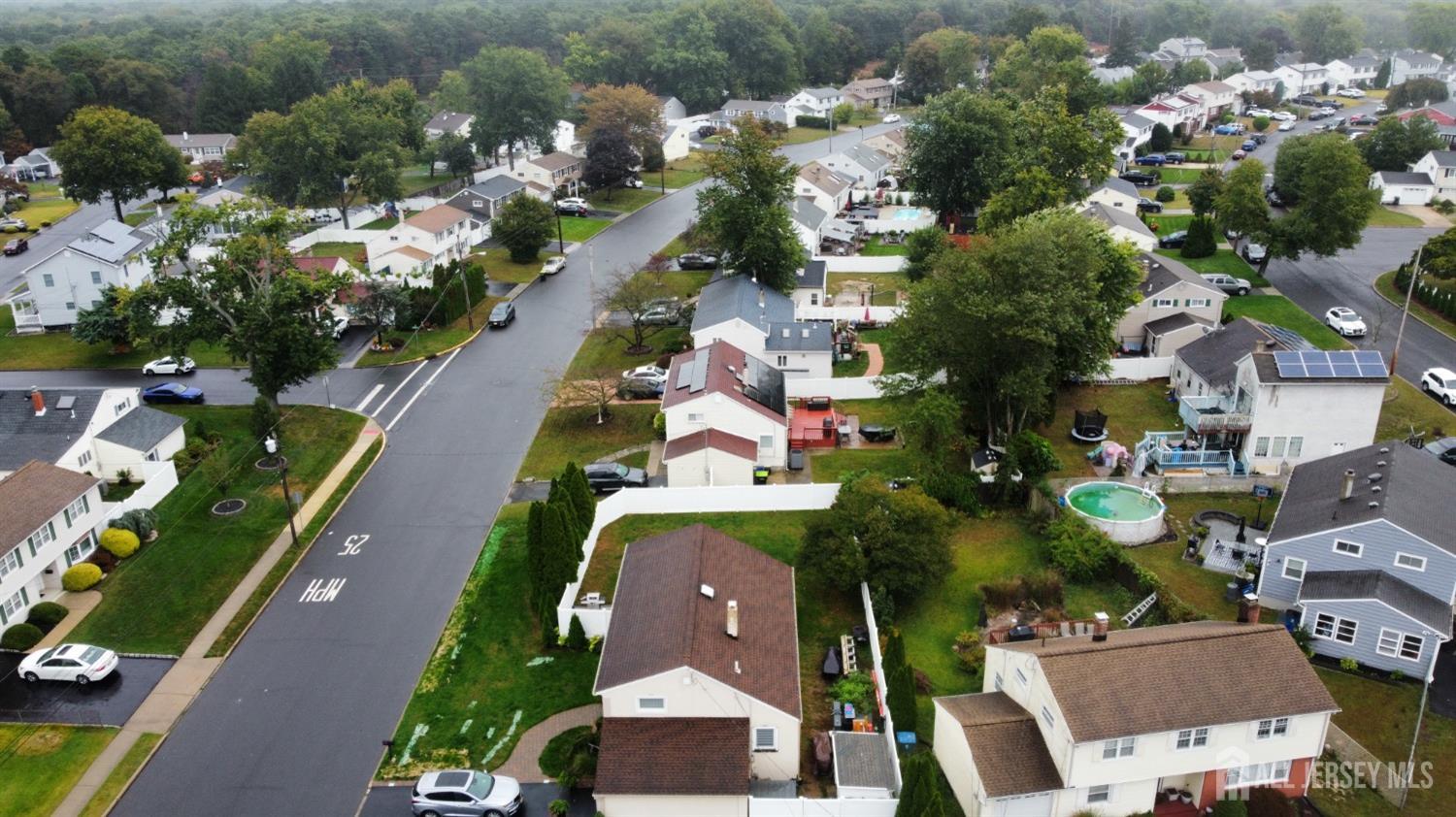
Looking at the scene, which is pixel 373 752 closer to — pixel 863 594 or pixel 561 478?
pixel 561 478

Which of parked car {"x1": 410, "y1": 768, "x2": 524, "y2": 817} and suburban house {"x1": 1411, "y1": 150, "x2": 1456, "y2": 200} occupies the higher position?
suburban house {"x1": 1411, "y1": 150, "x2": 1456, "y2": 200}

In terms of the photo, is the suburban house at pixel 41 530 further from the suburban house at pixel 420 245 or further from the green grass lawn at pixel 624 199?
the green grass lawn at pixel 624 199

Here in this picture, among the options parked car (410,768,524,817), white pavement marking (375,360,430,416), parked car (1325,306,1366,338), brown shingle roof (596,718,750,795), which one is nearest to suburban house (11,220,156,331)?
white pavement marking (375,360,430,416)

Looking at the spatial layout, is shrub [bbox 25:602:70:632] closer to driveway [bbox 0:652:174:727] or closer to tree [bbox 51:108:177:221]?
driveway [bbox 0:652:174:727]

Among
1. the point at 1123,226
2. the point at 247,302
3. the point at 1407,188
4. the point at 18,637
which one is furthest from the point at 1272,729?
the point at 1407,188

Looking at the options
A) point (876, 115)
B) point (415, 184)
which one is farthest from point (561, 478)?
point (876, 115)

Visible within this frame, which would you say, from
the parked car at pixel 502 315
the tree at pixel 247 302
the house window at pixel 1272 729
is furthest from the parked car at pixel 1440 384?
the tree at pixel 247 302
